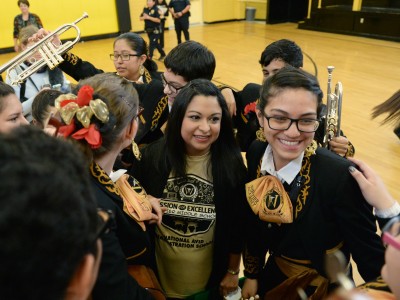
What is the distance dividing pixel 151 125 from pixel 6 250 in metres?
1.95

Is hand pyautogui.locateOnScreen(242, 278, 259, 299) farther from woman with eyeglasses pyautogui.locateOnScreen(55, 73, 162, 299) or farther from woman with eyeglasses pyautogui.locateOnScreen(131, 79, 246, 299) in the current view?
woman with eyeglasses pyautogui.locateOnScreen(55, 73, 162, 299)

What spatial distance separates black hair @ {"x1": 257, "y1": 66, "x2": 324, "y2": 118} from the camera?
148cm

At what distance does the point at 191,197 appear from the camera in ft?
5.60

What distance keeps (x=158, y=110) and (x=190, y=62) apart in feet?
1.54

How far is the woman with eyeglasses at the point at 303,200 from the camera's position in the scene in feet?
4.45

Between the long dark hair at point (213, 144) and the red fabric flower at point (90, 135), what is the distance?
1.96 feet

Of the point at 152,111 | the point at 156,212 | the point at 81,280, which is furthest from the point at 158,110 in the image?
the point at 81,280

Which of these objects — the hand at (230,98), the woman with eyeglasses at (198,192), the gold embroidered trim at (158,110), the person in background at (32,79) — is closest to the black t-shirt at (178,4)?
the person in background at (32,79)

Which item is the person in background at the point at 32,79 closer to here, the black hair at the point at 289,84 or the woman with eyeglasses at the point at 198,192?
the woman with eyeglasses at the point at 198,192

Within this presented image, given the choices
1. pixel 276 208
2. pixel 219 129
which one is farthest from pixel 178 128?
pixel 276 208

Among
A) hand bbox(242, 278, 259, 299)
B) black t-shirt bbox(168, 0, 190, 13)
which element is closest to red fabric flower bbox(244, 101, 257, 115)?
hand bbox(242, 278, 259, 299)

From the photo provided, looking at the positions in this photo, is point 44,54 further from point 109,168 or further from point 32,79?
point 109,168

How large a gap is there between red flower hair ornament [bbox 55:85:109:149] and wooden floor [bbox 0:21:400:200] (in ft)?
6.76

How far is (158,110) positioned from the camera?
253 centimetres
